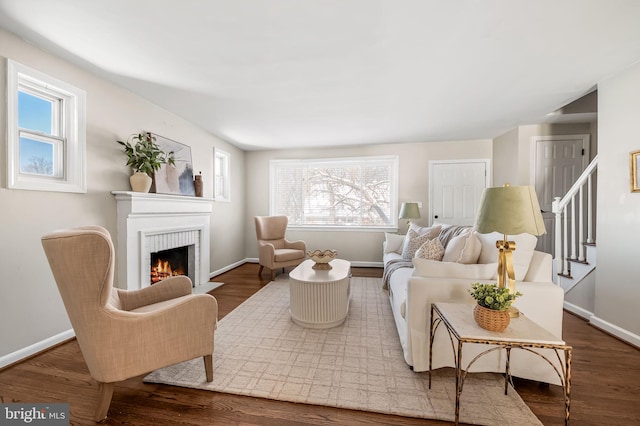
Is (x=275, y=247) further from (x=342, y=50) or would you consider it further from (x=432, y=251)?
(x=342, y=50)

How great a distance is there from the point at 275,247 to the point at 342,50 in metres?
3.40

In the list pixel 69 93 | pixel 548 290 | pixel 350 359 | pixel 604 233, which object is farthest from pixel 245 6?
pixel 604 233

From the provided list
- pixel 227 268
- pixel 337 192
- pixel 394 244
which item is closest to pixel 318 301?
pixel 394 244

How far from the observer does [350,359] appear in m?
1.96

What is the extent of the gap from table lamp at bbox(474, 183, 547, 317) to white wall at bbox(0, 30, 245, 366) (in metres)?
3.36

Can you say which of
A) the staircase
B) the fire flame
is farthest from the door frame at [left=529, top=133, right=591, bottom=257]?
the fire flame

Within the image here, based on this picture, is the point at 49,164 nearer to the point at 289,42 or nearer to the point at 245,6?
the point at 245,6

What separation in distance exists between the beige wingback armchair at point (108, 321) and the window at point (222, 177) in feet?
11.0

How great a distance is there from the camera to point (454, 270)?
1.84 m

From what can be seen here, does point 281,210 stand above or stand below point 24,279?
above

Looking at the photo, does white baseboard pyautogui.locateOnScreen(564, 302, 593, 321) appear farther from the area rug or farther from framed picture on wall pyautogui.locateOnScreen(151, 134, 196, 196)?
framed picture on wall pyautogui.locateOnScreen(151, 134, 196, 196)

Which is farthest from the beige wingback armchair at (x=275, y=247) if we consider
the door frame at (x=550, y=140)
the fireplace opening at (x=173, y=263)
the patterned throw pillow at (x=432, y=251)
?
the door frame at (x=550, y=140)

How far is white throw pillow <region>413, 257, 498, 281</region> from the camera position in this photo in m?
→ 1.83

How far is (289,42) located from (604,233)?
353 cm
